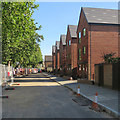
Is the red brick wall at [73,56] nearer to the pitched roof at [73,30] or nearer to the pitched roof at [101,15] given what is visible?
the pitched roof at [73,30]

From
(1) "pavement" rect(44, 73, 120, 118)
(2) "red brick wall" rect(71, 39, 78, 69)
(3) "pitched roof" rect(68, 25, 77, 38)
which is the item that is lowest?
(1) "pavement" rect(44, 73, 120, 118)

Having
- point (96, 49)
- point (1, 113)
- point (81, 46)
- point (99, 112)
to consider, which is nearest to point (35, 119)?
point (1, 113)

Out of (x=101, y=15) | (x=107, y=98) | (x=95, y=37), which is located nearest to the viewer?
(x=107, y=98)

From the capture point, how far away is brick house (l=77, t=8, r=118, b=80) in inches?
1128

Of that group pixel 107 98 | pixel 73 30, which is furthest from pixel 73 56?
pixel 107 98

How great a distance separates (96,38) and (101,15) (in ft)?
16.6

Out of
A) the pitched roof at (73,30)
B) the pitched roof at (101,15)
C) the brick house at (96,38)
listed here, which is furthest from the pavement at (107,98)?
the pitched roof at (73,30)

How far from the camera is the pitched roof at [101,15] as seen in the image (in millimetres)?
29391

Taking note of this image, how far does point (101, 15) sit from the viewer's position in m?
A: 31.2

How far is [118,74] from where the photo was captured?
1515 centimetres

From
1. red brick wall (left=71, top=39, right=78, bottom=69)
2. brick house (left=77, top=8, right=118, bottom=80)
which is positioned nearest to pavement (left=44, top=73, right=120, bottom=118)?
brick house (left=77, top=8, right=118, bottom=80)

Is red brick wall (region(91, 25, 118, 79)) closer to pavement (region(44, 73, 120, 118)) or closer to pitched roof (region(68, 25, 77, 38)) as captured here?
pitched roof (region(68, 25, 77, 38))

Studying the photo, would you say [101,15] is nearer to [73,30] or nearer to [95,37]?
[95,37]

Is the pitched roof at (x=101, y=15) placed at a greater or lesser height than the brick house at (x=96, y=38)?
greater
